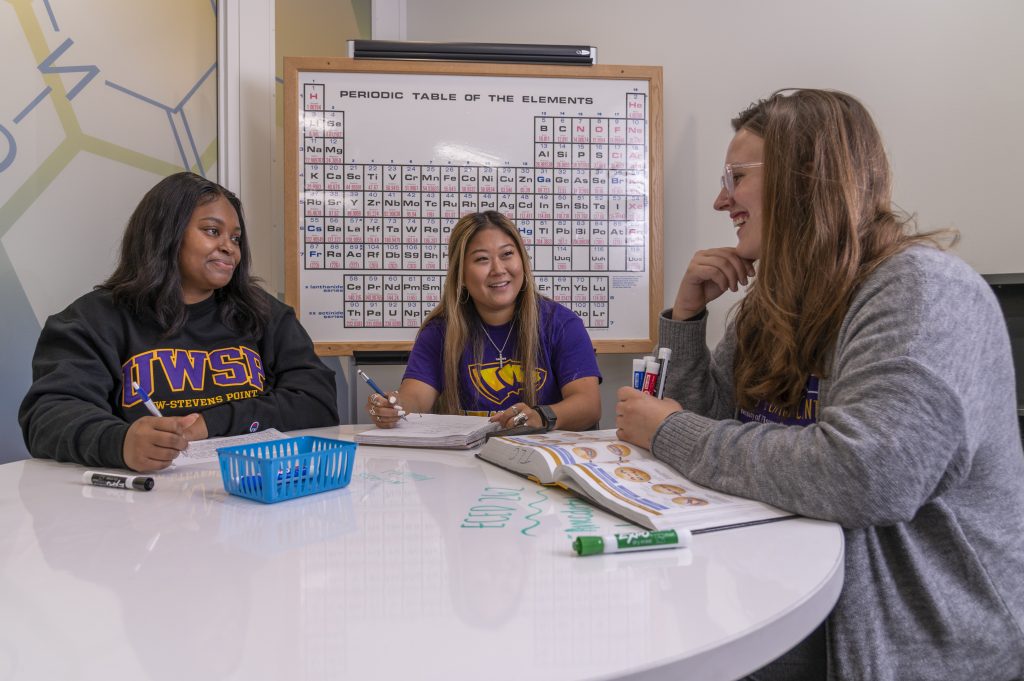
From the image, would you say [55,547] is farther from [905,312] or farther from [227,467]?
[905,312]

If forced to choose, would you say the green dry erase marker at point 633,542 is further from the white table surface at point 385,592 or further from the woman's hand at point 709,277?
the woman's hand at point 709,277

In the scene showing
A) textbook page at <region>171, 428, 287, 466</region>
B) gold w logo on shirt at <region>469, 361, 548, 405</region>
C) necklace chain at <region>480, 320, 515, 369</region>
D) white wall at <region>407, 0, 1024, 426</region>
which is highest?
white wall at <region>407, 0, 1024, 426</region>

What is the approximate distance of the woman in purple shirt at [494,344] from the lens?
192 centimetres

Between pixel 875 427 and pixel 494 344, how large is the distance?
4.13 ft

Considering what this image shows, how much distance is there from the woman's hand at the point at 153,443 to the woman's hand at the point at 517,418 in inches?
23.5

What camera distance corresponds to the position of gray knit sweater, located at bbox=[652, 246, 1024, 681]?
79 cm

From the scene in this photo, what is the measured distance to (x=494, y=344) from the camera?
198cm

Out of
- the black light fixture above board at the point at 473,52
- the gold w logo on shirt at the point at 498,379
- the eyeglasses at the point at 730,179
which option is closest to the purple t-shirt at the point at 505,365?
the gold w logo on shirt at the point at 498,379

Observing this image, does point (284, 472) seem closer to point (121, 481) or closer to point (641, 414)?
point (121, 481)

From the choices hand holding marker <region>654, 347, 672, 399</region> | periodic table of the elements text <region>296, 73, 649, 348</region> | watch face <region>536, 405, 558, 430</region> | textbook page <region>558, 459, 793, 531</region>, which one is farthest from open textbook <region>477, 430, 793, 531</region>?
periodic table of the elements text <region>296, 73, 649, 348</region>

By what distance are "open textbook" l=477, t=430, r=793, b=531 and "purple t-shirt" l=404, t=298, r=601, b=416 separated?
72 centimetres

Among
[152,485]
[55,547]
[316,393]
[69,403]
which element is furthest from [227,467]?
[316,393]

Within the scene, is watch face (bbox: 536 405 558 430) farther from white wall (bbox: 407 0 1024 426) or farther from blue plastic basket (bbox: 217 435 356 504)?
white wall (bbox: 407 0 1024 426)

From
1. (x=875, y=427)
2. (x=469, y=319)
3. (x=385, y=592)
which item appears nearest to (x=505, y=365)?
(x=469, y=319)
